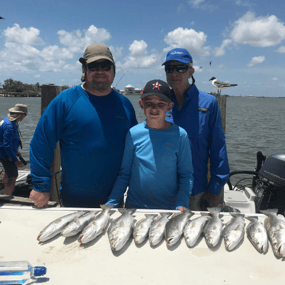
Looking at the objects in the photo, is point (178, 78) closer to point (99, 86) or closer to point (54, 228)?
point (99, 86)

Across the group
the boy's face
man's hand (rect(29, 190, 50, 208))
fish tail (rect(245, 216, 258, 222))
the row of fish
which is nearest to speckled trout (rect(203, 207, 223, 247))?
the row of fish

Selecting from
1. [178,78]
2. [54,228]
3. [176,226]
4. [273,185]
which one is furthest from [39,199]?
[273,185]

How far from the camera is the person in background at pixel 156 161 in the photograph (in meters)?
2.54

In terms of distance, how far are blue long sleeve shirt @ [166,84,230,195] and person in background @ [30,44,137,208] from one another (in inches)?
30.1

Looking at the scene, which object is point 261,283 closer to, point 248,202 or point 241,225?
point 241,225

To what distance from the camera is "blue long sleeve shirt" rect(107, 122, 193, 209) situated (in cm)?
255

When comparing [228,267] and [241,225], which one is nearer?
[228,267]

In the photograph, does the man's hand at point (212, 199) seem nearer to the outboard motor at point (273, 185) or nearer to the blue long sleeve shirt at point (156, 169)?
the blue long sleeve shirt at point (156, 169)

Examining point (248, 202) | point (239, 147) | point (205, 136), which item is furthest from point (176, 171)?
point (239, 147)

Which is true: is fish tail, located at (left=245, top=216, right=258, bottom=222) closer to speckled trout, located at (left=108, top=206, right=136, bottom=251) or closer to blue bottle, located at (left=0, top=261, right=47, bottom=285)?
speckled trout, located at (left=108, top=206, right=136, bottom=251)

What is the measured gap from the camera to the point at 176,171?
2613 millimetres

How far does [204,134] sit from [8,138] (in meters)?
6.06

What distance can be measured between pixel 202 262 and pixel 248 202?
12.9 ft

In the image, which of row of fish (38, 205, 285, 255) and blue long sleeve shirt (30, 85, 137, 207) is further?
blue long sleeve shirt (30, 85, 137, 207)
